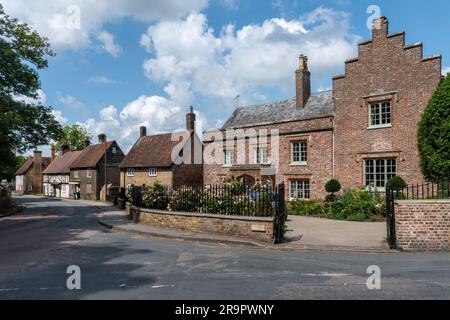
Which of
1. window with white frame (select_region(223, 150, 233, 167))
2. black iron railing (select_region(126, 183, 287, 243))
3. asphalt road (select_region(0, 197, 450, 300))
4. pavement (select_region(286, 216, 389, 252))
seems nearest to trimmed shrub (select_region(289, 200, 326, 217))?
pavement (select_region(286, 216, 389, 252))

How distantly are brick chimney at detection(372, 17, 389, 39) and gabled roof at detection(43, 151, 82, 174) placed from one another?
53123mm

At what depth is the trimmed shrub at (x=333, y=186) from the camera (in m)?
22.6

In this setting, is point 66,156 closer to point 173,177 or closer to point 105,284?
point 173,177

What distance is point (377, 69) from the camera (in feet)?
72.5

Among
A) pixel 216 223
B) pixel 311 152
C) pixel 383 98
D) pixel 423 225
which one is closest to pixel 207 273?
pixel 216 223

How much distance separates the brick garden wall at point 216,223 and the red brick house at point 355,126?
36.8ft

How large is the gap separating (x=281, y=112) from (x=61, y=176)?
49.4m

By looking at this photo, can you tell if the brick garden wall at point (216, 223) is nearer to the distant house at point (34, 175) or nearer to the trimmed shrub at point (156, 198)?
the trimmed shrub at point (156, 198)

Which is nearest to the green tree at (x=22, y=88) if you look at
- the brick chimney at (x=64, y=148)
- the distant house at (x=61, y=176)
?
the distant house at (x=61, y=176)

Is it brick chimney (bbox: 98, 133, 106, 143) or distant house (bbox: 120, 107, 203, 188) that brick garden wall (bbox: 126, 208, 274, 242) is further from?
brick chimney (bbox: 98, 133, 106, 143)

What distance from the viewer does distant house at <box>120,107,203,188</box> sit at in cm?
3966

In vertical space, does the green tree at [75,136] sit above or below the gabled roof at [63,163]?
above

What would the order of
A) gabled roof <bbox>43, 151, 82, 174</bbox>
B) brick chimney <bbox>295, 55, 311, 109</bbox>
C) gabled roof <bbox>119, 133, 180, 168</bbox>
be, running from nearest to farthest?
brick chimney <bbox>295, 55, 311, 109</bbox>, gabled roof <bbox>119, 133, 180, 168</bbox>, gabled roof <bbox>43, 151, 82, 174</bbox>
